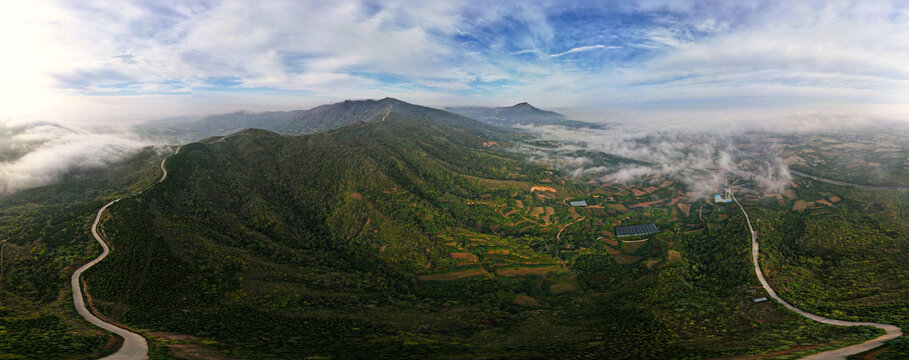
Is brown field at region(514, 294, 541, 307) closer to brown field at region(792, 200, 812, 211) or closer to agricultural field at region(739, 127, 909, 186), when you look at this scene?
brown field at region(792, 200, 812, 211)

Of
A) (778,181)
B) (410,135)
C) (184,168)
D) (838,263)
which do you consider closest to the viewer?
(838,263)

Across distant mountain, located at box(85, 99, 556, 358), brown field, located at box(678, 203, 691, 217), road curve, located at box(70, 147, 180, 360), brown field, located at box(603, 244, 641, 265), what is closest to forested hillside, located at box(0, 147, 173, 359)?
road curve, located at box(70, 147, 180, 360)

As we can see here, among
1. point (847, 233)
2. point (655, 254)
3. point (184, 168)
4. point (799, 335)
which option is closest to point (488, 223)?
point (655, 254)

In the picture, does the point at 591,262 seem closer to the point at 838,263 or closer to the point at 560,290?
the point at 560,290

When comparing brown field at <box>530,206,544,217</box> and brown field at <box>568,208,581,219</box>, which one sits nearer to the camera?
brown field at <box>568,208,581,219</box>

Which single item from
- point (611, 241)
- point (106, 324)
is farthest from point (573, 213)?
point (106, 324)

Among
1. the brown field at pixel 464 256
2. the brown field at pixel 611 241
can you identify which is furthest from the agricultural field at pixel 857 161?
the brown field at pixel 464 256

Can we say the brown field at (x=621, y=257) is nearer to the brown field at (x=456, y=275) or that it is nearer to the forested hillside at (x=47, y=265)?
the brown field at (x=456, y=275)
